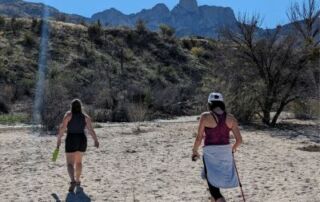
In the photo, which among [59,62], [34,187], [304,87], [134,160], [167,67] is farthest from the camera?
[167,67]

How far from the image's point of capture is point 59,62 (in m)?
49.4

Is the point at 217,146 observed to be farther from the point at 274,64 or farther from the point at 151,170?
the point at 274,64

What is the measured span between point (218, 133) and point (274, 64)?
17892mm

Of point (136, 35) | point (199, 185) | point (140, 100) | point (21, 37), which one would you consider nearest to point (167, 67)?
point (136, 35)

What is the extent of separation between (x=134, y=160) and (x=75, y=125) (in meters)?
4.39

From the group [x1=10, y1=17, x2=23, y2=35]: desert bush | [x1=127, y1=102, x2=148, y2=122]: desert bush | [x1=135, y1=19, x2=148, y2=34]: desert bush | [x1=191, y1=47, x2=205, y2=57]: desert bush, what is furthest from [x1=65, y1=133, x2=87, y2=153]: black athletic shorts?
[x1=135, y1=19, x2=148, y2=34]: desert bush

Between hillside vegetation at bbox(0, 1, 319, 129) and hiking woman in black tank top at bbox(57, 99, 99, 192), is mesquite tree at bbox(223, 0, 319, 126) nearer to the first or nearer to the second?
hillside vegetation at bbox(0, 1, 319, 129)

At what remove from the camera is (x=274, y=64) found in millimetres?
24875

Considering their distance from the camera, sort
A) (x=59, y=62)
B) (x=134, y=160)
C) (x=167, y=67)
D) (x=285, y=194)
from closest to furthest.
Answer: (x=285, y=194) → (x=134, y=160) → (x=59, y=62) → (x=167, y=67)

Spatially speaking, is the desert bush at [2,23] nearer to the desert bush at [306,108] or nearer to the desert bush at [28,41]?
the desert bush at [28,41]

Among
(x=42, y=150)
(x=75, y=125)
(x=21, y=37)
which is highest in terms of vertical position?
(x=21, y=37)

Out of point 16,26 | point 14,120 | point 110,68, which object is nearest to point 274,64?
point 14,120

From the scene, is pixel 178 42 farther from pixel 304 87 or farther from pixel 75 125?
pixel 75 125

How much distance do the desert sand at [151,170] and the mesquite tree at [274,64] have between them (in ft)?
14.0
